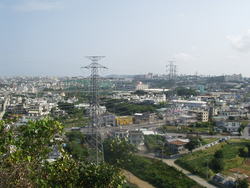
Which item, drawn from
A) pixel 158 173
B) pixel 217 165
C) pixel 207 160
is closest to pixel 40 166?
pixel 158 173

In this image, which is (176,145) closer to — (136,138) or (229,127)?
(136,138)

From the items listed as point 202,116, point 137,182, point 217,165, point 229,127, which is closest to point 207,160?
point 217,165

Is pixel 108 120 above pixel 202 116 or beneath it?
beneath

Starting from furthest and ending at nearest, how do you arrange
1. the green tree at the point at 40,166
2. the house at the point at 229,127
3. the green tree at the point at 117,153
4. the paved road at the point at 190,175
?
the house at the point at 229,127 < the green tree at the point at 117,153 < the paved road at the point at 190,175 < the green tree at the point at 40,166

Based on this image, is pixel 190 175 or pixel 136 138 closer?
pixel 190 175

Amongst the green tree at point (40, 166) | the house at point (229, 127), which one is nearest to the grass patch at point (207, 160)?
the house at point (229, 127)

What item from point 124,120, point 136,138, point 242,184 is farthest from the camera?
point 124,120

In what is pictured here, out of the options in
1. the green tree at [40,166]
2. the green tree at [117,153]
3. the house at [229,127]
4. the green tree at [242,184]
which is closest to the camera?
the green tree at [40,166]

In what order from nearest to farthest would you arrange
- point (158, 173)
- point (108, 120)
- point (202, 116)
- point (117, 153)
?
point (158, 173) < point (117, 153) < point (108, 120) < point (202, 116)

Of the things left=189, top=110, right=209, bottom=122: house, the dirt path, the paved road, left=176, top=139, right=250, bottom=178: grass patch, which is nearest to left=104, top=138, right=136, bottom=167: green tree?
the dirt path

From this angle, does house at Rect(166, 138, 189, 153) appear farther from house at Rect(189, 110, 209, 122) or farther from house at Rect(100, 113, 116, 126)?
house at Rect(189, 110, 209, 122)

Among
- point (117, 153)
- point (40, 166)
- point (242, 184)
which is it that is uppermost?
point (40, 166)

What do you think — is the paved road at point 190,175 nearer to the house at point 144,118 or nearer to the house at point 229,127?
the house at point 229,127
